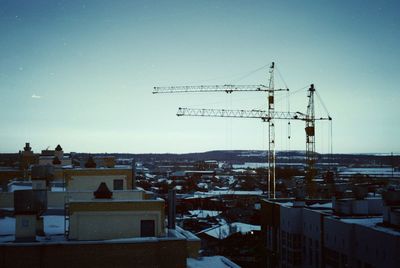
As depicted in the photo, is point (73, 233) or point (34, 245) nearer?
point (34, 245)

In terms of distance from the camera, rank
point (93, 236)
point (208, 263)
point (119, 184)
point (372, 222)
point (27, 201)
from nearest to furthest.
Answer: point (27, 201), point (93, 236), point (208, 263), point (372, 222), point (119, 184)

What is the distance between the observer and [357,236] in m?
25.1

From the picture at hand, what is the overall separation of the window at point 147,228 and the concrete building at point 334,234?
11384 millimetres

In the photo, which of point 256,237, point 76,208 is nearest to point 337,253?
point 76,208

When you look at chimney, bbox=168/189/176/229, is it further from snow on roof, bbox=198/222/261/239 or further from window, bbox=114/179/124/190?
snow on roof, bbox=198/222/261/239

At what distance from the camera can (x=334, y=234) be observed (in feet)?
92.1

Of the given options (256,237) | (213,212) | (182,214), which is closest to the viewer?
(256,237)

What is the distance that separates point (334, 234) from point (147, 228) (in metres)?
14.0

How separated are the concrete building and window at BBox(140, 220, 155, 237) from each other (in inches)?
448

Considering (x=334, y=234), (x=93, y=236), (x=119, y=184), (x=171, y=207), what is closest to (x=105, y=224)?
(x=93, y=236)

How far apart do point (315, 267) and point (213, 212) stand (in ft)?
197

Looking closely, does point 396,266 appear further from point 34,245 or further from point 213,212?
point 213,212

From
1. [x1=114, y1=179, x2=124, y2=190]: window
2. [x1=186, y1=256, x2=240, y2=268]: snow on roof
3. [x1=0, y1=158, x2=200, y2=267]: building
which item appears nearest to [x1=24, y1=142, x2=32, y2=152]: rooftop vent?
[x1=114, y1=179, x2=124, y2=190]: window

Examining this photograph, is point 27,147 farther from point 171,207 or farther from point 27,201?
point 27,201
